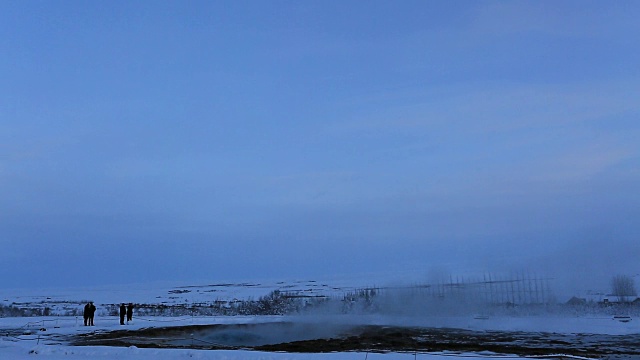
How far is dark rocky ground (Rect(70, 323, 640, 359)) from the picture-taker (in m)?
23.0

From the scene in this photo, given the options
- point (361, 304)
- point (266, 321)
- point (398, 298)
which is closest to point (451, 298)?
point (398, 298)

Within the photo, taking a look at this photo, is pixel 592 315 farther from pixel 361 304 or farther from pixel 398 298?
pixel 361 304

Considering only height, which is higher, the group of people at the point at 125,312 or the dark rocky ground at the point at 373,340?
the group of people at the point at 125,312

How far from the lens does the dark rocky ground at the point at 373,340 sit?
907 inches

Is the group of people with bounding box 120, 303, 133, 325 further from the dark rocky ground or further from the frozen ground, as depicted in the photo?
the dark rocky ground

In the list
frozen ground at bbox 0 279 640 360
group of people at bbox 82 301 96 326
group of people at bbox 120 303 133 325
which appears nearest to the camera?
frozen ground at bbox 0 279 640 360

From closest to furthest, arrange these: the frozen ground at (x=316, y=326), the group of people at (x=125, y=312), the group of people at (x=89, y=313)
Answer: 1. the frozen ground at (x=316, y=326)
2. the group of people at (x=89, y=313)
3. the group of people at (x=125, y=312)

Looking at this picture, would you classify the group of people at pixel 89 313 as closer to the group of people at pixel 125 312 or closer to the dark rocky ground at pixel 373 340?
the group of people at pixel 125 312

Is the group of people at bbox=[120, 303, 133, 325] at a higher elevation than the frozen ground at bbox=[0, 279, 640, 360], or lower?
higher

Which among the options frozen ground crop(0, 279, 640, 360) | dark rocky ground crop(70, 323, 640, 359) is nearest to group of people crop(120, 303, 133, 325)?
frozen ground crop(0, 279, 640, 360)

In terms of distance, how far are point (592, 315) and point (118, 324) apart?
3042 cm

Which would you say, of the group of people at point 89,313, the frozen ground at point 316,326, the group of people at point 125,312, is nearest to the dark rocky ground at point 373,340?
the frozen ground at point 316,326

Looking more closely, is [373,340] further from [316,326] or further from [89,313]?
[89,313]

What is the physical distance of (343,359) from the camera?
1898 cm
